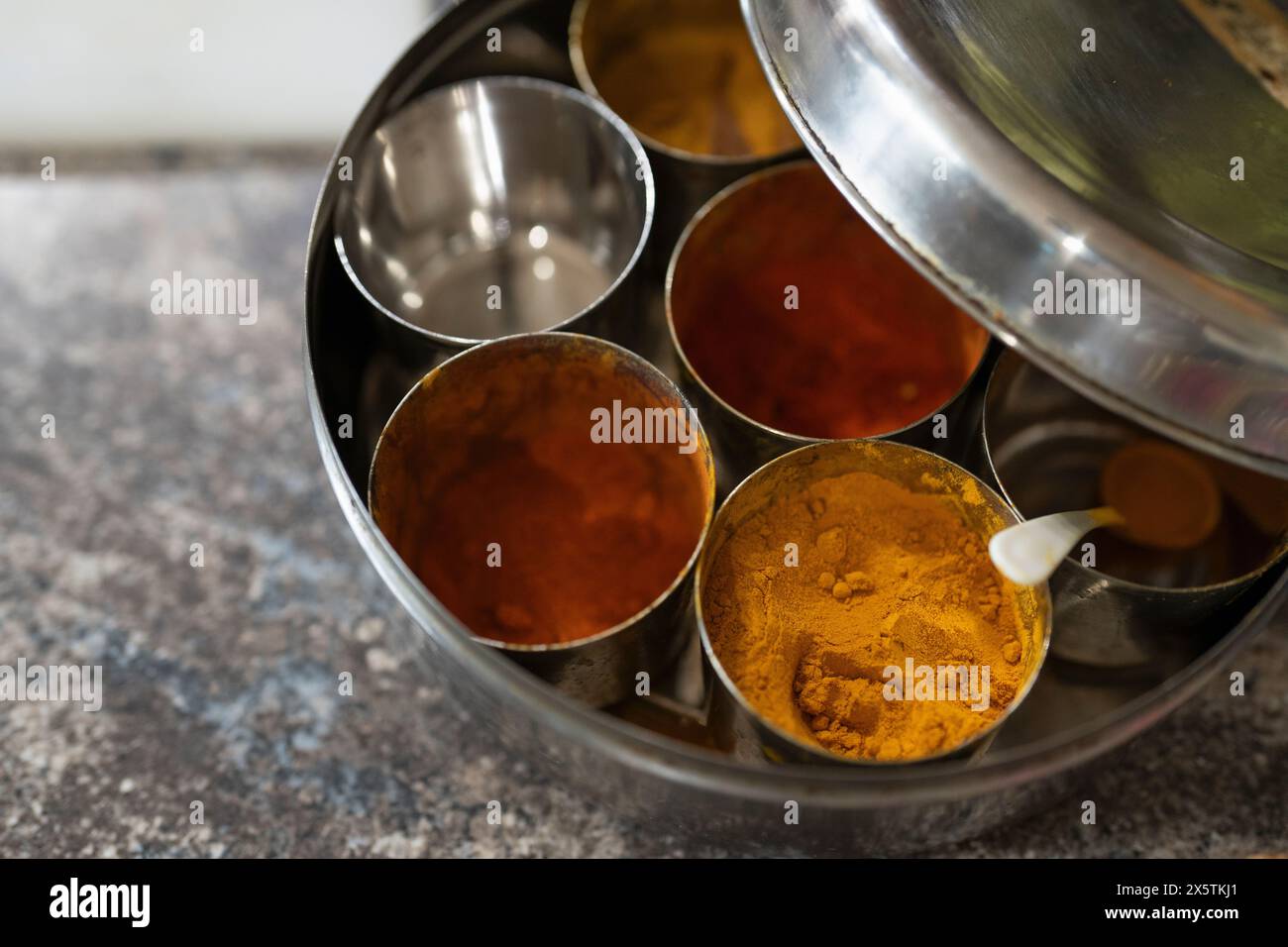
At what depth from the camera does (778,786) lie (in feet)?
1.90

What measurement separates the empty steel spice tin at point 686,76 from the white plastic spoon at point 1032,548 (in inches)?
16.7

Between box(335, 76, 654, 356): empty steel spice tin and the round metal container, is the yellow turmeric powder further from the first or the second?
box(335, 76, 654, 356): empty steel spice tin

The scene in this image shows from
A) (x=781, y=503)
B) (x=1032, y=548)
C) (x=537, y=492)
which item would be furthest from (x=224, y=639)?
(x=1032, y=548)

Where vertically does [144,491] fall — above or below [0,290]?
below

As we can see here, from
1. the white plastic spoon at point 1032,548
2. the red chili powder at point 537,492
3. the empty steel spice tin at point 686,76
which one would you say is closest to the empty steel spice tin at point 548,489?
the red chili powder at point 537,492

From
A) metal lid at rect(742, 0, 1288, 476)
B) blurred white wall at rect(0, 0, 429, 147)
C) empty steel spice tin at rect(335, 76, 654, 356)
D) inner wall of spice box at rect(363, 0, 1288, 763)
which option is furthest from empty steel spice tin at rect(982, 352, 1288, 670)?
blurred white wall at rect(0, 0, 429, 147)

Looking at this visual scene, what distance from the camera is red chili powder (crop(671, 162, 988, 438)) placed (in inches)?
31.9

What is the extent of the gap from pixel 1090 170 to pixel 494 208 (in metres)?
0.53

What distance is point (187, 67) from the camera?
1055 mm

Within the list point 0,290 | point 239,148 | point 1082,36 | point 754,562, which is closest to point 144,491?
point 0,290

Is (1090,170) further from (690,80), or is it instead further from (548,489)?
(690,80)

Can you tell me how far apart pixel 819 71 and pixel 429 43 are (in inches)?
14.9
